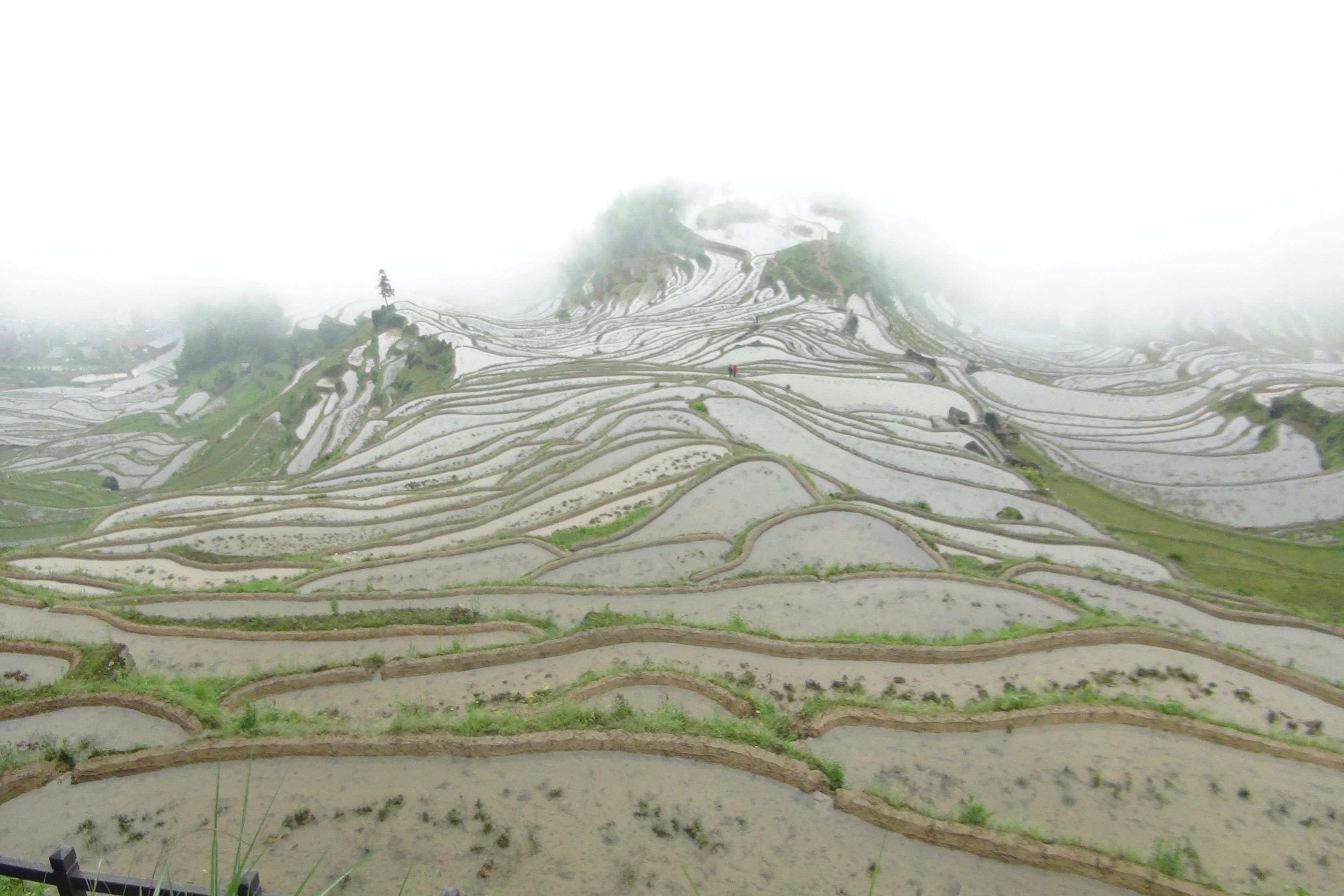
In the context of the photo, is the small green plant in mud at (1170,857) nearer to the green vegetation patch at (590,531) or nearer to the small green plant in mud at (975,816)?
the small green plant in mud at (975,816)

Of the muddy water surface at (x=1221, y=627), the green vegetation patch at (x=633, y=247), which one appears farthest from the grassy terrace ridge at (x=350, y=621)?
the green vegetation patch at (x=633, y=247)

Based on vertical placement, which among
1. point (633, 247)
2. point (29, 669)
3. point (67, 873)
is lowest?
point (29, 669)

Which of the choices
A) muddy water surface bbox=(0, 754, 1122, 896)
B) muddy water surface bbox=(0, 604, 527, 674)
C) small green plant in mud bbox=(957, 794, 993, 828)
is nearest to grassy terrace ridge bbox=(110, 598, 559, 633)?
muddy water surface bbox=(0, 604, 527, 674)

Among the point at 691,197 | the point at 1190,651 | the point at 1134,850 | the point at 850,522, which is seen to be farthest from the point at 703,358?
the point at 691,197

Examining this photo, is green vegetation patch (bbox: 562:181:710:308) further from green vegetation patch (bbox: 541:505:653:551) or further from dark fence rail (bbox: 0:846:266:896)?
dark fence rail (bbox: 0:846:266:896)

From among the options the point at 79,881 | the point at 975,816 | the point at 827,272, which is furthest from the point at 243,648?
the point at 827,272

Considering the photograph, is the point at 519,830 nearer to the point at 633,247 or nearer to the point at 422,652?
the point at 422,652
